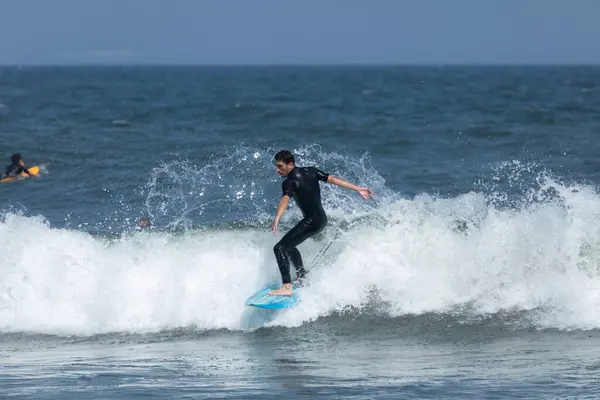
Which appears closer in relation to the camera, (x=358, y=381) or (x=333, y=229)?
(x=358, y=381)

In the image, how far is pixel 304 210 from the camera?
10.8m

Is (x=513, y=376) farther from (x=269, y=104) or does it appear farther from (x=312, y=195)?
(x=269, y=104)

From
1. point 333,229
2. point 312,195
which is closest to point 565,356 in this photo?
point 312,195

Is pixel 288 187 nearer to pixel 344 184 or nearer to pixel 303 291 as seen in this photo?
pixel 344 184

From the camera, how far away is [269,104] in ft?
137

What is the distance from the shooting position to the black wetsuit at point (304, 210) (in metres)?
10.6

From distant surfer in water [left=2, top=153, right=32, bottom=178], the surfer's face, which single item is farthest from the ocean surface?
the surfer's face

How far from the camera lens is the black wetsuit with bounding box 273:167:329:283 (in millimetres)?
10633

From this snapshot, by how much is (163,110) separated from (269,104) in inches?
215

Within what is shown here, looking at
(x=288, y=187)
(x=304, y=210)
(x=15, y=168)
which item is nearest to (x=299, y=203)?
(x=304, y=210)

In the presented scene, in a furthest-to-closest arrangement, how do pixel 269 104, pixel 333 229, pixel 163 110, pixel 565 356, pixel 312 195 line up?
pixel 269 104, pixel 163 110, pixel 333 229, pixel 312 195, pixel 565 356

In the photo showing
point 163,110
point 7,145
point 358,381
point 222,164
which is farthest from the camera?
point 163,110

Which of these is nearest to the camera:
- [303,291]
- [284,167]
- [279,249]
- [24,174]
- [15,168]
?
[284,167]

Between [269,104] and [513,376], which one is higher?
[269,104]
